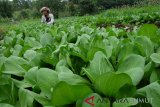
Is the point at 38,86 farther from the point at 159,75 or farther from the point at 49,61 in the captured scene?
the point at 159,75

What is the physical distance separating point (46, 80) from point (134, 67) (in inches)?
13.6

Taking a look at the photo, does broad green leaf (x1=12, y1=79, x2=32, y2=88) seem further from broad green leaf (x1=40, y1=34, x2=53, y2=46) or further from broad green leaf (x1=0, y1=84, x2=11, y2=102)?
broad green leaf (x1=40, y1=34, x2=53, y2=46)

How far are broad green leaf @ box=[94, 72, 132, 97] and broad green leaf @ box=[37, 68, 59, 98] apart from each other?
0.20 m

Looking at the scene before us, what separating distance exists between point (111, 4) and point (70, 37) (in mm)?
52896

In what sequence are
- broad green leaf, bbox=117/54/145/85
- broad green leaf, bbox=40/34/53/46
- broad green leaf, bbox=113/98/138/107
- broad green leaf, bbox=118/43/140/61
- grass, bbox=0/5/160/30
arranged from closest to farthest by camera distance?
broad green leaf, bbox=113/98/138/107
broad green leaf, bbox=117/54/145/85
broad green leaf, bbox=118/43/140/61
broad green leaf, bbox=40/34/53/46
grass, bbox=0/5/160/30

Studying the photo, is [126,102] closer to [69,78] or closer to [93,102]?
[93,102]

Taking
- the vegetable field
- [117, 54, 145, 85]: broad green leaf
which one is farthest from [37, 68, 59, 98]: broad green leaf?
[117, 54, 145, 85]: broad green leaf

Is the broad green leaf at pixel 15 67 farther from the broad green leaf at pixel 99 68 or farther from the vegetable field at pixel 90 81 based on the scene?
the broad green leaf at pixel 99 68

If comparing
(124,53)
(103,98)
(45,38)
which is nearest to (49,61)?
(124,53)

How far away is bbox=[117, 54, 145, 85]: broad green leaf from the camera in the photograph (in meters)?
1.00

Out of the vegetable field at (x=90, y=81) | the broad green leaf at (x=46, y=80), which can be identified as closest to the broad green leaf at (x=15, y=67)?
the vegetable field at (x=90, y=81)

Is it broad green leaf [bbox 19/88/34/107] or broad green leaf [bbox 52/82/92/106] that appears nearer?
broad green leaf [bbox 52/82/92/106]

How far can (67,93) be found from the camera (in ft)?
3.08

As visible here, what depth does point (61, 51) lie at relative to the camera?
63.1 inches
